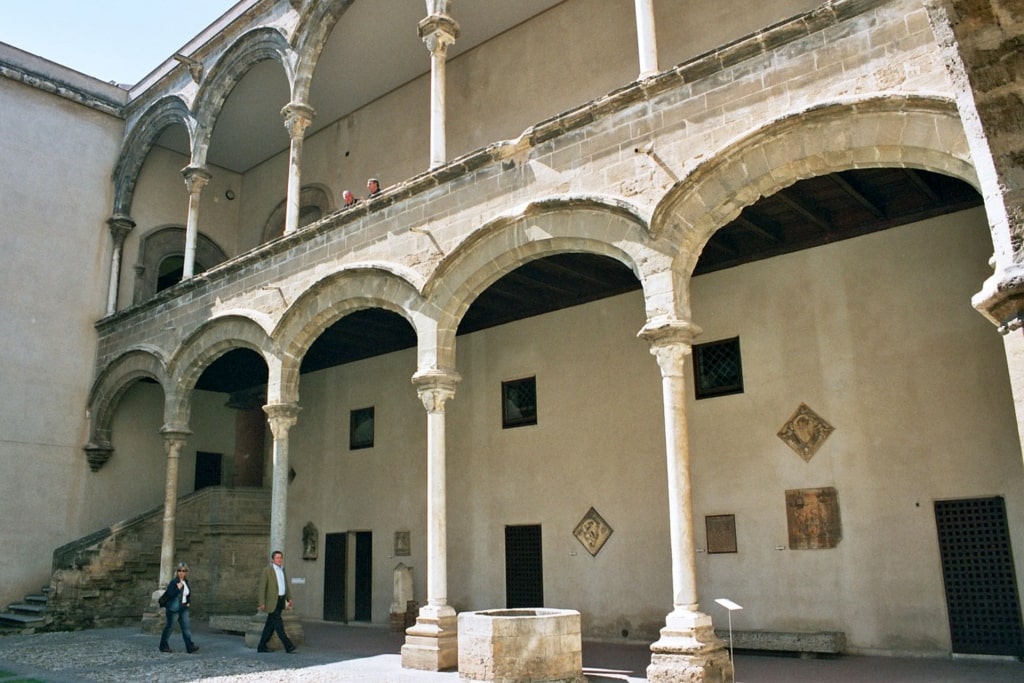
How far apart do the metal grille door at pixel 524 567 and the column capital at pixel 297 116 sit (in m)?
7.17

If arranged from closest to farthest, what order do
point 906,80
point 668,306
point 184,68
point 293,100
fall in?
point 906,80 → point 668,306 → point 293,100 → point 184,68

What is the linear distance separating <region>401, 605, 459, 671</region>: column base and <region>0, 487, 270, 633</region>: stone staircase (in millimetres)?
6470

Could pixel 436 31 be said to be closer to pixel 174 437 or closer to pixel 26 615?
pixel 174 437

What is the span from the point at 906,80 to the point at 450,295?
5.55 meters

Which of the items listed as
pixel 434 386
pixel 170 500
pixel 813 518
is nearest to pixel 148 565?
pixel 170 500

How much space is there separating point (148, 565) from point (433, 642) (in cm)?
828

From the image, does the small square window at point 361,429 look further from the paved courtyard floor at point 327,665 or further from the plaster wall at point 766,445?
the paved courtyard floor at point 327,665

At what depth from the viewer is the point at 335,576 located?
53.0 feet

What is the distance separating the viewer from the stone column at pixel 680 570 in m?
7.63

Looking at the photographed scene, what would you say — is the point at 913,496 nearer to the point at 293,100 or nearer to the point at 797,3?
the point at 797,3

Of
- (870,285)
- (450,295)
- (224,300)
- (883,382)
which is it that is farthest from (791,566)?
(224,300)

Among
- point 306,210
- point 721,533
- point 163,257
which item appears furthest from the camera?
point 163,257

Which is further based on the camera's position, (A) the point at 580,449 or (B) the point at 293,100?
(B) the point at 293,100

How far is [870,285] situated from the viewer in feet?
34.3
